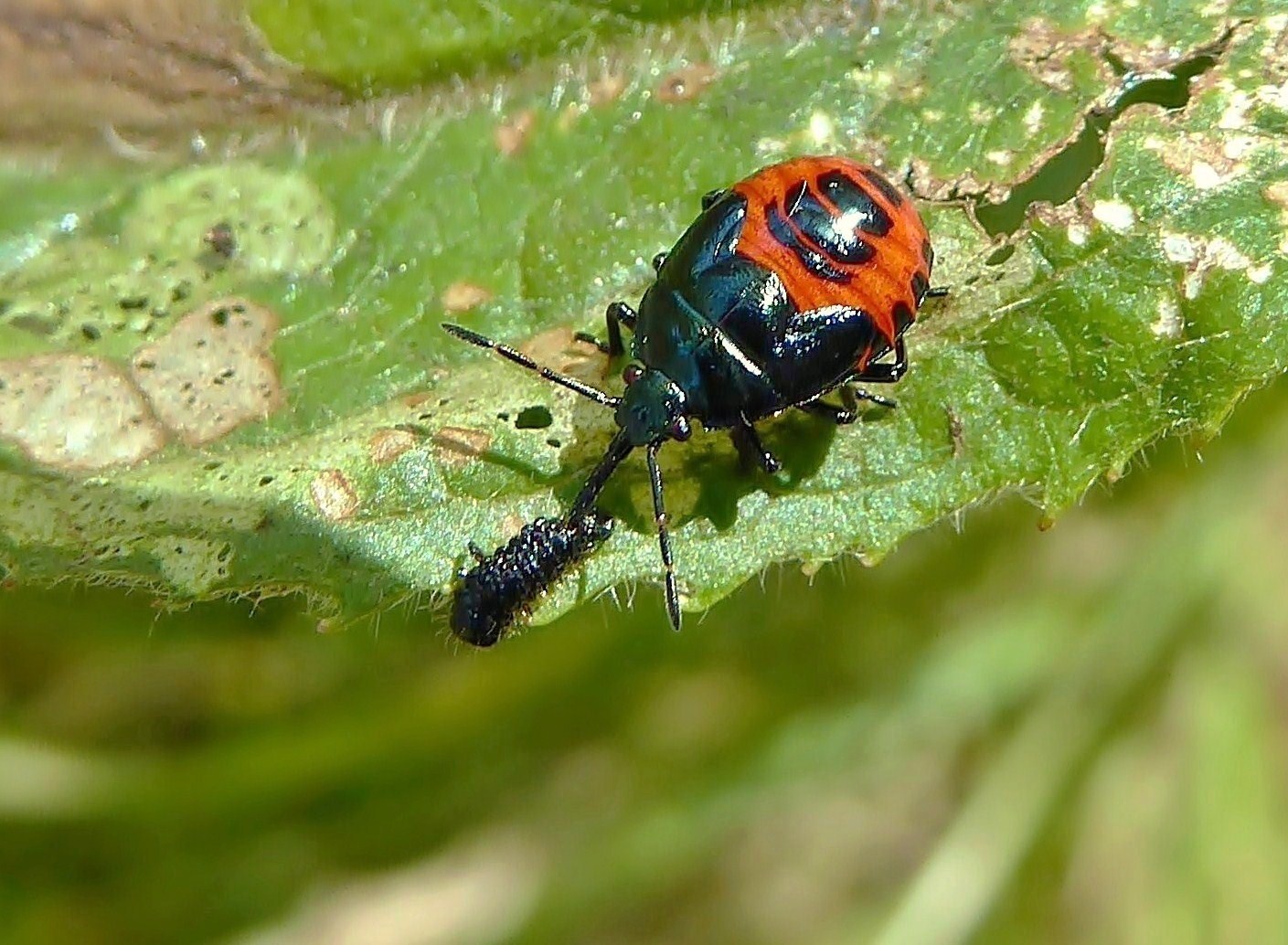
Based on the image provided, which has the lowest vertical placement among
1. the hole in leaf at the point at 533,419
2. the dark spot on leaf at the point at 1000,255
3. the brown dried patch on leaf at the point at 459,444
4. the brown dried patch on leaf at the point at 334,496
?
the dark spot on leaf at the point at 1000,255

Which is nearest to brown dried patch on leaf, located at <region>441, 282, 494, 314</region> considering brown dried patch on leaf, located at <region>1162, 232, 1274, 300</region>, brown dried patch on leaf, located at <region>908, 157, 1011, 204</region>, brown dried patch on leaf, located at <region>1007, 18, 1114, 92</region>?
brown dried patch on leaf, located at <region>908, 157, 1011, 204</region>

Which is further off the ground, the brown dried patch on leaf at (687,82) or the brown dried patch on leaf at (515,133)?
the brown dried patch on leaf at (515,133)

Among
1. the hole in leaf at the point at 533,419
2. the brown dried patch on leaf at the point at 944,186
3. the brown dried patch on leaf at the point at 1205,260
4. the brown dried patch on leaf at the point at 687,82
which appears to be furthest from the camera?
the brown dried patch on leaf at the point at 687,82

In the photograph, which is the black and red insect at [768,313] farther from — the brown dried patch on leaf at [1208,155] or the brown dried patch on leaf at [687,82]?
the brown dried patch on leaf at [1208,155]

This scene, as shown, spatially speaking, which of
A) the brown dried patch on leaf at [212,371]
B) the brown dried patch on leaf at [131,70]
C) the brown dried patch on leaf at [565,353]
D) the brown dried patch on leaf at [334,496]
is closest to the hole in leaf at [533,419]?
the brown dried patch on leaf at [565,353]

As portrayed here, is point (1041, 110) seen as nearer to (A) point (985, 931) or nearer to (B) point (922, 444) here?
(B) point (922, 444)

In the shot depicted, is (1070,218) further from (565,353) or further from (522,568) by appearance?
(522,568)
